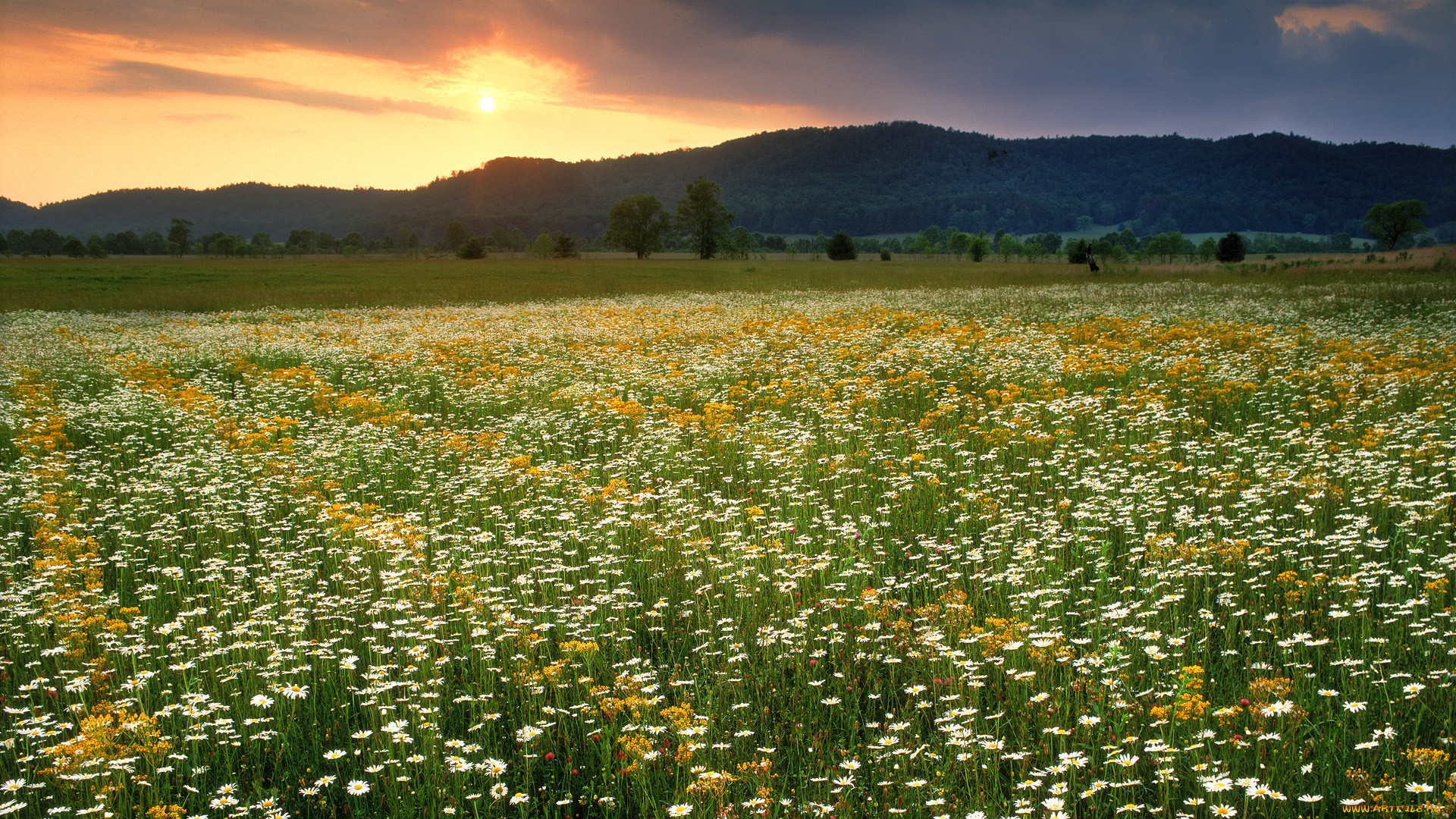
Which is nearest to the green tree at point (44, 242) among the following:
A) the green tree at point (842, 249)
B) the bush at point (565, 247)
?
the bush at point (565, 247)

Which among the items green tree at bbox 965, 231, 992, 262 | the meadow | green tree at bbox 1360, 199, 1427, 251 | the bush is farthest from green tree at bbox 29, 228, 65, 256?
green tree at bbox 1360, 199, 1427, 251

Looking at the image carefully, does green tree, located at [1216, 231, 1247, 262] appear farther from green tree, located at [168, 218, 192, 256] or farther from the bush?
green tree, located at [168, 218, 192, 256]

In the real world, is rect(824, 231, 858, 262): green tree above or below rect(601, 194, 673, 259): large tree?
below

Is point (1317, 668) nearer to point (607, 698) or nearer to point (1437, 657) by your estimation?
point (1437, 657)

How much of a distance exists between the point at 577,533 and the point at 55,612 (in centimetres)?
336

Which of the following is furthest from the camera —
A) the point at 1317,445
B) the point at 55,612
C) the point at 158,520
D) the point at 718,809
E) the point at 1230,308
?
the point at 1230,308

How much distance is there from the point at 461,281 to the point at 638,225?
6386 centimetres

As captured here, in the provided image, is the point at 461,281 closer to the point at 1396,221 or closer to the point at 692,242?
the point at 692,242

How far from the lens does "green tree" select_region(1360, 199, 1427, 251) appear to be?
98.6 metres

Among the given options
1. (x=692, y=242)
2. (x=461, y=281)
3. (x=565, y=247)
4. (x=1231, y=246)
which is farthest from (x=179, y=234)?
(x=1231, y=246)

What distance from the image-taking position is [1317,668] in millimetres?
4094

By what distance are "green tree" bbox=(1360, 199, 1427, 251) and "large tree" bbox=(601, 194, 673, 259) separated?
96.5 metres

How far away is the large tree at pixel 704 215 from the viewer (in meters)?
107

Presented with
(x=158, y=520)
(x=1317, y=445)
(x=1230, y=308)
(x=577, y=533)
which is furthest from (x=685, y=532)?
(x=1230, y=308)
